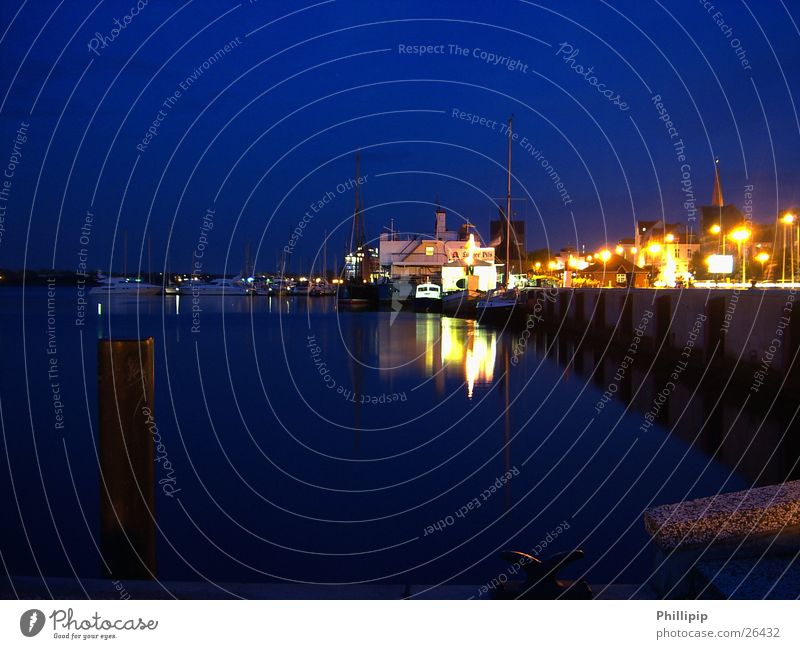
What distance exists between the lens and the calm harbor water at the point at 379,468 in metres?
7.30

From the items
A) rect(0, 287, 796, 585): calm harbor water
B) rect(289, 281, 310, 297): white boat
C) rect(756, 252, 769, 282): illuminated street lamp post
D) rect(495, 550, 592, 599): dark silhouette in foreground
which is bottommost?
rect(0, 287, 796, 585): calm harbor water

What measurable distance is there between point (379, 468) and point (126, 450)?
637cm

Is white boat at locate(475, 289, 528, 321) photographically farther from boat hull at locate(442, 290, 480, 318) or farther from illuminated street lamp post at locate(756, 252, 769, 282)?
illuminated street lamp post at locate(756, 252, 769, 282)

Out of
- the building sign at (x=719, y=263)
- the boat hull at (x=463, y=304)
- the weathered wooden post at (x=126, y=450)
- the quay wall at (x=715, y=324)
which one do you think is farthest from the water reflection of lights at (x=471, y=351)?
the weathered wooden post at (x=126, y=450)

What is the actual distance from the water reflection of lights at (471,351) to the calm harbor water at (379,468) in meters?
0.34

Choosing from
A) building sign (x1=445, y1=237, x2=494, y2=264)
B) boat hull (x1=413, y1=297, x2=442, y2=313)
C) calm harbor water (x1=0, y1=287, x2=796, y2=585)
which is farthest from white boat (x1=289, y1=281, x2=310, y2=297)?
calm harbor water (x1=0, y1=287, x2=796, y2=585)

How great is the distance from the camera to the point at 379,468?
11117 mm

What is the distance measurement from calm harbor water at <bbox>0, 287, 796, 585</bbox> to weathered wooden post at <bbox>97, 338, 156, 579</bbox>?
1.70 m

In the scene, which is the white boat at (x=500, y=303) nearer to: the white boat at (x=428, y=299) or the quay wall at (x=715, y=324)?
the quay wall at (x=715, y=324)

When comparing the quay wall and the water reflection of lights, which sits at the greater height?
the quay wall

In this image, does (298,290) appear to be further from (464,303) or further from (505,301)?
(505,301)

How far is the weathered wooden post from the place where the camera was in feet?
16.2
